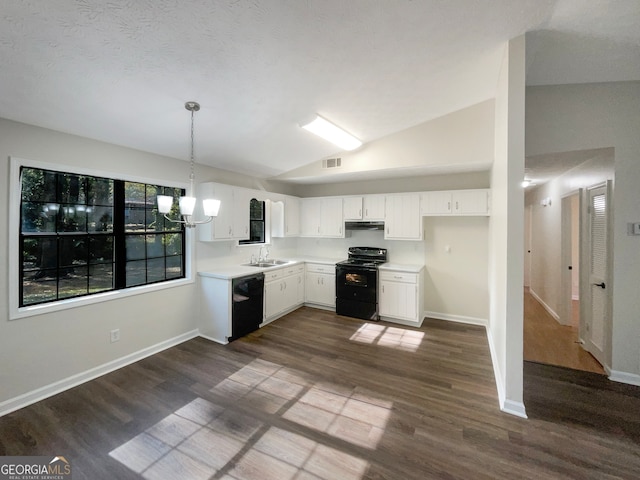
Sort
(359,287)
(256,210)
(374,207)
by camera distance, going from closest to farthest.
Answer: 1. (359,287)
2. (374,207)
3. (256,210)

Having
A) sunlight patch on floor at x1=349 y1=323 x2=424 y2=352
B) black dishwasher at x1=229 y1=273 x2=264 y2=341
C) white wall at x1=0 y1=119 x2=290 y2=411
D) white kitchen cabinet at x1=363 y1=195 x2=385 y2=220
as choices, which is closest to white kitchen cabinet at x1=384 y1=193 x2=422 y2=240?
white kitchen cabinet at x1=363 y1=195 x2=385 y2=220

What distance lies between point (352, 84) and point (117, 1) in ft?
6.16

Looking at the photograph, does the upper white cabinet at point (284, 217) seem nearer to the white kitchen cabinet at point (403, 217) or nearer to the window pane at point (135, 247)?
the white kitchen cabinet at point (403, 217)

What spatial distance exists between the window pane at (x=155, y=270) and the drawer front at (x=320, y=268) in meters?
2.58

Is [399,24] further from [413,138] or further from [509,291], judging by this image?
[509,291]

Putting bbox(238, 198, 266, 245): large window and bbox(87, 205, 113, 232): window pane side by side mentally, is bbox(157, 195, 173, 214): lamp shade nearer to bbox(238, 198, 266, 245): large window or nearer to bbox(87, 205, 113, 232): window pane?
bbox(87, 205, 113, 232): window pane

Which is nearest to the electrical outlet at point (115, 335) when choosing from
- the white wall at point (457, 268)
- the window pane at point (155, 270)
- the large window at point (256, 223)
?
the window pane at point (155, 270)

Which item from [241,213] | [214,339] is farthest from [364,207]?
[214,339]

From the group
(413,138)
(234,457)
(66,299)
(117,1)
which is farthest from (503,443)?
(66,299)

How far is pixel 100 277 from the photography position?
3.07 meters

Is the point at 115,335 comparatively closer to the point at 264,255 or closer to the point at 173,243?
the point at 173,243

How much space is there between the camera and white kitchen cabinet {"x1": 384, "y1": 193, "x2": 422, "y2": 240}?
4.57 metres

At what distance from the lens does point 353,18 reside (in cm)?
190

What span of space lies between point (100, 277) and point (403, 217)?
4.39m
